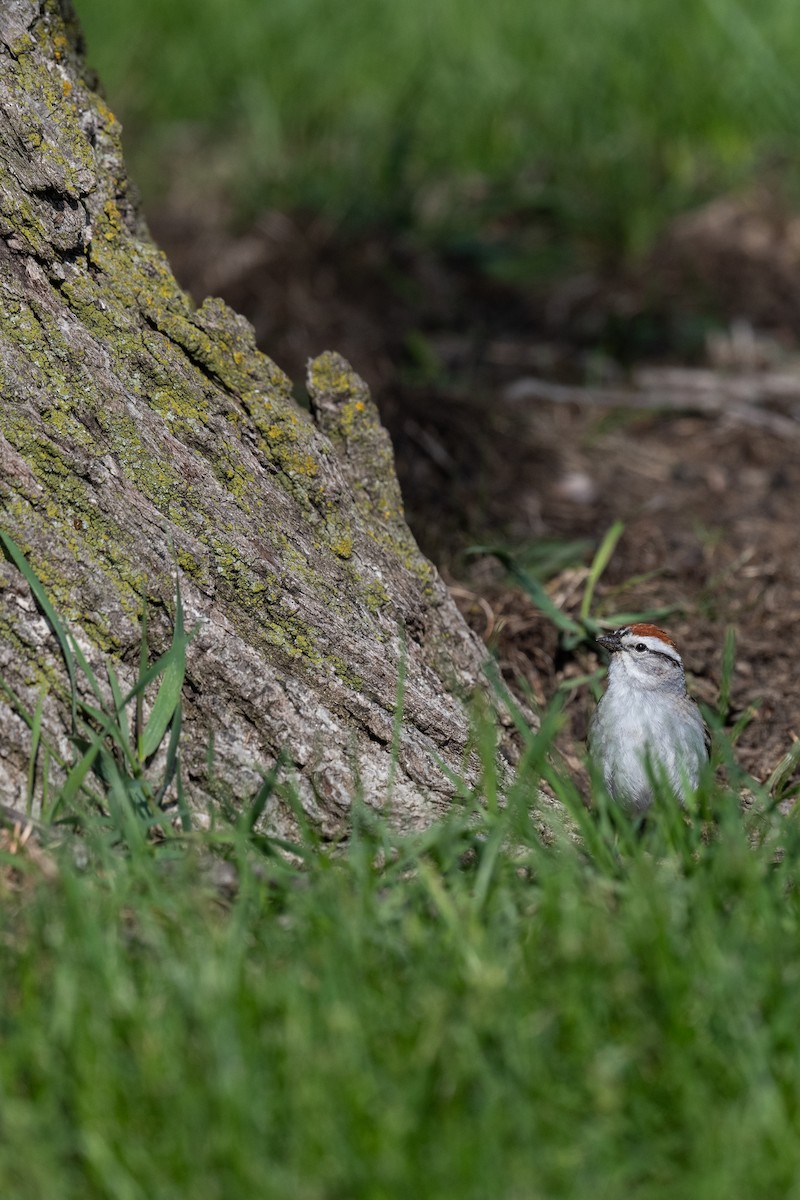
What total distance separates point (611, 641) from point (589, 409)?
271 centimetres

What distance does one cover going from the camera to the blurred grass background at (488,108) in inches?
307

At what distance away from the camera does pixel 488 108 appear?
821 centimetres

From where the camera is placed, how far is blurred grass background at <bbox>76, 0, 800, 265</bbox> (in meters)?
7.80

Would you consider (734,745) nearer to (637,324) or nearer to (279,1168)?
(279,1168)

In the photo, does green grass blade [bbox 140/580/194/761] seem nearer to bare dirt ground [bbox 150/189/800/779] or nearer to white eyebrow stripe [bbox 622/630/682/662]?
bare dirt ground [bbox 150/189/800/779]

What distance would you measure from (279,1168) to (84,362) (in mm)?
1995

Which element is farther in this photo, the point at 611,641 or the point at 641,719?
the point at 611,641

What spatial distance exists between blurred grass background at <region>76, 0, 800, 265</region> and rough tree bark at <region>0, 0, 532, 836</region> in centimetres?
428

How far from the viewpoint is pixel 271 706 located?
11.2 feet

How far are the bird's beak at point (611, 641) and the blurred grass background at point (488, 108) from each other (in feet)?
13.3

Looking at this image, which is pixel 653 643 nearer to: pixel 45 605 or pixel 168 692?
pixel 168 692

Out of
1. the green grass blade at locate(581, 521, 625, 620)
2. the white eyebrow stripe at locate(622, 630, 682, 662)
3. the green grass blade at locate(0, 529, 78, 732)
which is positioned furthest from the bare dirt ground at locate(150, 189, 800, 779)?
the green grass blade at locate(0, 529, 78, 732)

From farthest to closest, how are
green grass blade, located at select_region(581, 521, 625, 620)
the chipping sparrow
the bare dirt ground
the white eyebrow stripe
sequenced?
the bare dirt ground → green grass blade, located at select_region(581, 521, 625, 620) → the white eyebrow stripe → the chipping sparrow

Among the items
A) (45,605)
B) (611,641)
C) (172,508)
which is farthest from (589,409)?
(45,605)
